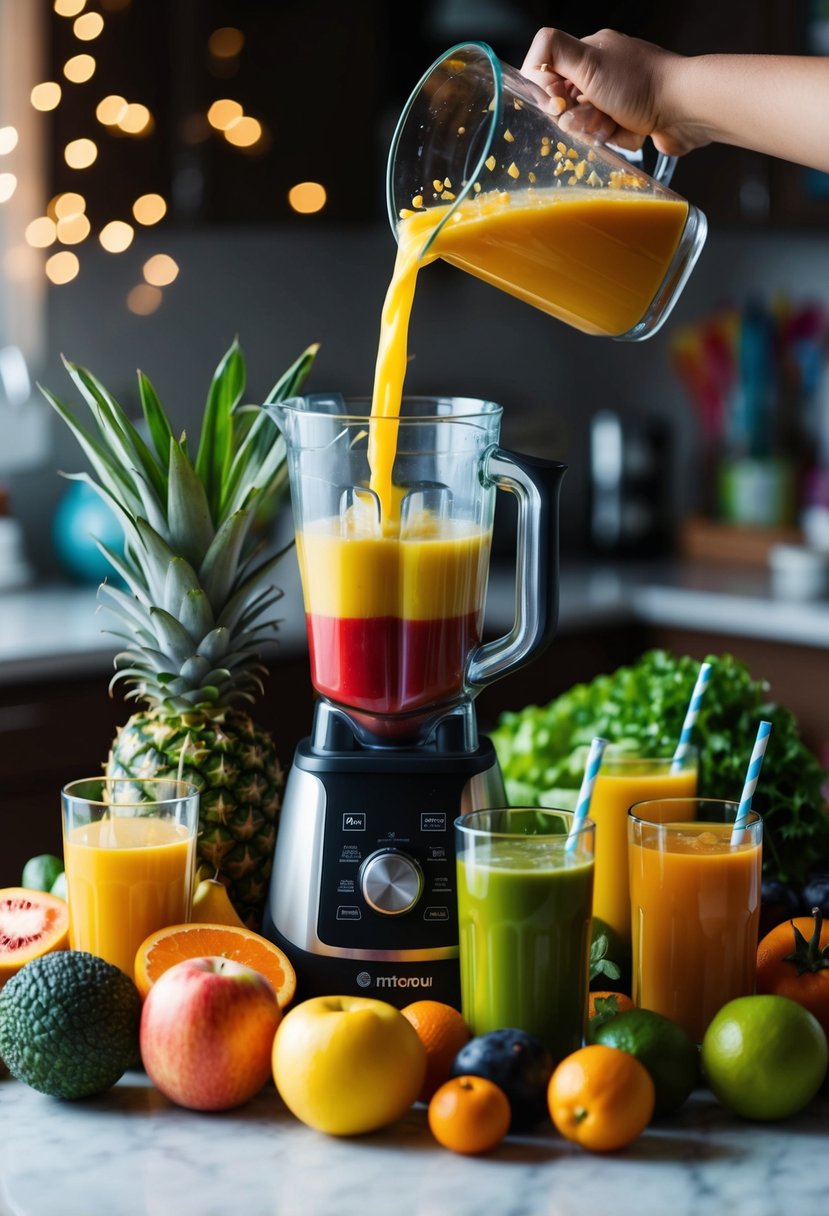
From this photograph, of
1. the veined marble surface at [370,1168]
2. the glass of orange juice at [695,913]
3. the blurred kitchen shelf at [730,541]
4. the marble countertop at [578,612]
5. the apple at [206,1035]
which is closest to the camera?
the veined marble surface at [370,1168]

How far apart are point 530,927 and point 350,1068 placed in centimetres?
18

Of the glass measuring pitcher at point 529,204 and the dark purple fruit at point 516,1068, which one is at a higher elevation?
the glass measuring pitcher at point 529,204

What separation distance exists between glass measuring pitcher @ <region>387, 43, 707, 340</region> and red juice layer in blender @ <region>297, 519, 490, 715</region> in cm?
25

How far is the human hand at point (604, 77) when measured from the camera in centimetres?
134

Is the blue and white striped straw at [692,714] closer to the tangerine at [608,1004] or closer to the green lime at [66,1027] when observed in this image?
the tangerine at [608,1004]

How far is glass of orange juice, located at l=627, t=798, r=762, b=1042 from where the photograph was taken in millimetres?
1123

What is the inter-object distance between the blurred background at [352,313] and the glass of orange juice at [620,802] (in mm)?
1467

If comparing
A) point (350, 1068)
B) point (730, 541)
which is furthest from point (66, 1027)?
point (730, 541)

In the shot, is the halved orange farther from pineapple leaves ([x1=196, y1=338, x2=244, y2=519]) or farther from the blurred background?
the blurred background

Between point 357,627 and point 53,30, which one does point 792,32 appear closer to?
point 53,30

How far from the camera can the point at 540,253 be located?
1.28 m

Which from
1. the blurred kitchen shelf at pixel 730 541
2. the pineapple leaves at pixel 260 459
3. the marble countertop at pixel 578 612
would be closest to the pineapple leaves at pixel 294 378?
the pineapple leaves at pixel 260 459

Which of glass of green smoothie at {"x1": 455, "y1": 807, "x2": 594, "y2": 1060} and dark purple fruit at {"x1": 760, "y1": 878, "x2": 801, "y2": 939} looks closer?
glass of green smoothie at {"x1": 455, "y1": 807, "x2": 594, "y2": 1060}

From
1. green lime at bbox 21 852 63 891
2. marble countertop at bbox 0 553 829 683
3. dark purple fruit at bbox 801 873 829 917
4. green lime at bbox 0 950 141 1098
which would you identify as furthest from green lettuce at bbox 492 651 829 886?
marble countertop at bbox 0 553 829 683
